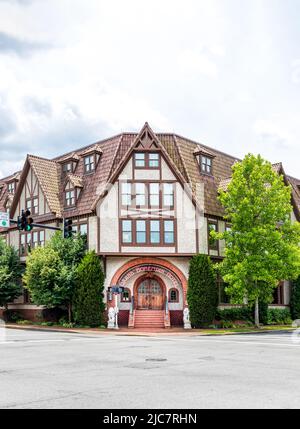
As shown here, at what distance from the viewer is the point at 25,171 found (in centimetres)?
4616

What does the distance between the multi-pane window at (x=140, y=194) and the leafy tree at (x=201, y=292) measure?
5.53 metres

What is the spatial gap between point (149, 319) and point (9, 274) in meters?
11.8

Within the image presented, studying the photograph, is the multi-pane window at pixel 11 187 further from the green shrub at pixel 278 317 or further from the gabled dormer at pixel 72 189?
the green shrub at pixel 278 317

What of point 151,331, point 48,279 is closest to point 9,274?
point 48,279

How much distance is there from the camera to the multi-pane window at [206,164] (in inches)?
1735

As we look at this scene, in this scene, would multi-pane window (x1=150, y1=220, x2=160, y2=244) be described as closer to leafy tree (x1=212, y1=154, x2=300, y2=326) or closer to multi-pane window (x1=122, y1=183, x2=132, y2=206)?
multi-pane window (x1=122, y1=183, x2=132, y2=206)

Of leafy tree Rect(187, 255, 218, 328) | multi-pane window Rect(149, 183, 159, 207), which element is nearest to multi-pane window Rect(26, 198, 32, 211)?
multi-pane window Rect(149, 183, 159, 207)

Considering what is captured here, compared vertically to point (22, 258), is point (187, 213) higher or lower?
higher

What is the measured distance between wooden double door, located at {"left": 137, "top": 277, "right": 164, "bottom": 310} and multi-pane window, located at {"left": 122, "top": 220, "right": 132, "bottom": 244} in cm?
352

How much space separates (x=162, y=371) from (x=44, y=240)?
31.5 metres

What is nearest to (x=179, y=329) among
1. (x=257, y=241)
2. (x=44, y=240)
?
(x=257, y=241)

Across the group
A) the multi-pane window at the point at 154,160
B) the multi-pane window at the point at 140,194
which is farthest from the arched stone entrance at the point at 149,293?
the multi-pane window at the point at 154,160

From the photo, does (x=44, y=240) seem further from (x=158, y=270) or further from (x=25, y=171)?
(x=158, y=270)

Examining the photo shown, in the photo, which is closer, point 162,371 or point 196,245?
point 162,371
